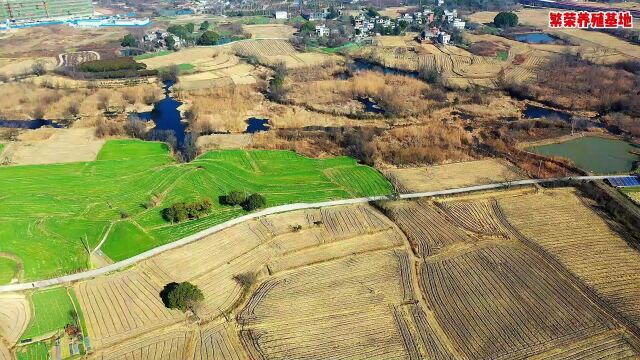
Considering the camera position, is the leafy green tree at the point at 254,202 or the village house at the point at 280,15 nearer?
the leafy green tree at the point at 254,202

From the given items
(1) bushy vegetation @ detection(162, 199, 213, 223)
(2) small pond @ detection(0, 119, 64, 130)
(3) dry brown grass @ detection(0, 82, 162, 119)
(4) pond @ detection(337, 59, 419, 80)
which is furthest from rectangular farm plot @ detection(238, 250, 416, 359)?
(4) pond @ detection(337, 59, 419, 80)

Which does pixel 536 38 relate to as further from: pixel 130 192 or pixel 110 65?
pixel 130 192

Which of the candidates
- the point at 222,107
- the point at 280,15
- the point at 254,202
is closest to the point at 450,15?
the point at 280,15

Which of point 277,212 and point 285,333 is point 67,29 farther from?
point 285,333

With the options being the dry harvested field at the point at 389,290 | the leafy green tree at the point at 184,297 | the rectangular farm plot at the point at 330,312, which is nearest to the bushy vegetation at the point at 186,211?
the dry harvested field at the point at 389,290

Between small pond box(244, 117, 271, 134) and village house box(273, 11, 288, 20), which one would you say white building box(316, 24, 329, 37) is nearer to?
village house box(273, 11, 288, 20)

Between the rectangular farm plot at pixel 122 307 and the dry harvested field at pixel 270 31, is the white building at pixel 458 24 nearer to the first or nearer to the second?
Answer: the dry harvested field at pixel 270 31
